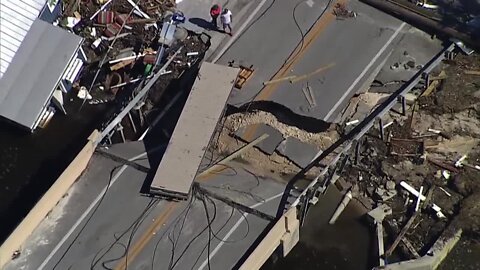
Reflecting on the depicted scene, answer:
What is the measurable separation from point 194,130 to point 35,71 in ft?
21.2

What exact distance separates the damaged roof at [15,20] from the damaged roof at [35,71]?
201mm

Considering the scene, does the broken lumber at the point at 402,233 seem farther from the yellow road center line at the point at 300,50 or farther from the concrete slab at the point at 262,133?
the yellow road center line at the point at 300,50

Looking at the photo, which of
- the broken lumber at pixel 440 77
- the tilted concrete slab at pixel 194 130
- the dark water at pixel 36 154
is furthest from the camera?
the broken lumber at pixel 440 77

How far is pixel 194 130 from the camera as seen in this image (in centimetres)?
3083

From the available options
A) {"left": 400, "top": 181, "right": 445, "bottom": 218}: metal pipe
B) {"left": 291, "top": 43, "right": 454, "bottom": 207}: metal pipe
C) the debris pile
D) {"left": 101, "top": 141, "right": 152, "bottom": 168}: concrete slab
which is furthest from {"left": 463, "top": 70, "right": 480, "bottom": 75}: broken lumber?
{"left": 101, "top": 141, "right": 152, "bottom": 168}: concrete slab

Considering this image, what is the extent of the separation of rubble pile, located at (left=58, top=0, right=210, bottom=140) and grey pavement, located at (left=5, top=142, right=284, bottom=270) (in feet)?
12.2

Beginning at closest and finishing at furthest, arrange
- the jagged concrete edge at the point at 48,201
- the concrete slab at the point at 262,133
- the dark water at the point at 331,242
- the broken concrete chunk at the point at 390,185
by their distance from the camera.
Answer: the jagged concrete edge at the point at 48,201 < the dark water at the point at 331,242 < the broken concrete chunk at the point at 390,185 < the concrete slab at the point at 262,133

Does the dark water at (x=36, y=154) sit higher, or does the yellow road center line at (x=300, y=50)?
the yellow road center line at (x=300, y=50)

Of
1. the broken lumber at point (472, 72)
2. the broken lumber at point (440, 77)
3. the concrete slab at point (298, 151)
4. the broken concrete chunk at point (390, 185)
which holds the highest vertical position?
the broken lumber at point (472, 72)

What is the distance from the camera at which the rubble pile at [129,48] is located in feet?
111

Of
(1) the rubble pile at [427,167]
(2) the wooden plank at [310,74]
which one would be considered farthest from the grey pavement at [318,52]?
(1) the rubble pile at [427,167]

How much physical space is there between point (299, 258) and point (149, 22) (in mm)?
10944

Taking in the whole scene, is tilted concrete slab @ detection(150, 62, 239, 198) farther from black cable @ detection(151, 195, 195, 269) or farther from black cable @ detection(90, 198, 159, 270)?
black cable @ detection(90, 198, 159, 270)

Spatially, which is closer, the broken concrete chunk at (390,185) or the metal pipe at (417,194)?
the metal pipe at (417,194)
